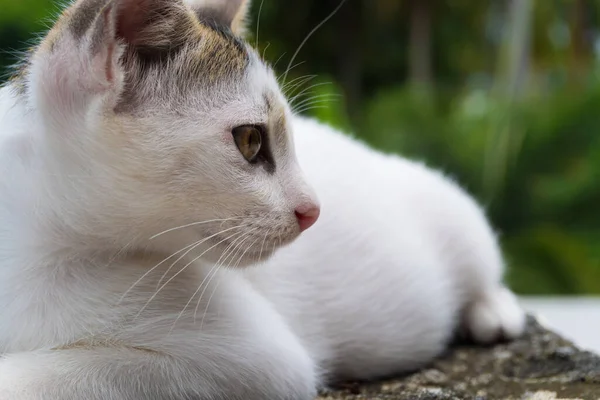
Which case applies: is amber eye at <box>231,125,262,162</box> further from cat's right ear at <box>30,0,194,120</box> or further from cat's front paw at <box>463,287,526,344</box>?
cat's front paw at <box>463,287,526,344</box>

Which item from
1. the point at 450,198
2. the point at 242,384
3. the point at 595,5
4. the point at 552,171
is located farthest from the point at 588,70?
the point at 242,384

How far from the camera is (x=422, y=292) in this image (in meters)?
1.47

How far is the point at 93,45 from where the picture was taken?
2.97ft

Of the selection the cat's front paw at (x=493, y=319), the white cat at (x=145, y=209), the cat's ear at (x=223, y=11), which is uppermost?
the cat's ear at (x=223, y=11)

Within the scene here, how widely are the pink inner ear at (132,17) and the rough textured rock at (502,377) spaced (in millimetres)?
691

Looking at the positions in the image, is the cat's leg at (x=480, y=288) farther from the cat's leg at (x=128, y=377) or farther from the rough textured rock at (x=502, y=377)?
the cat's leg at (x=128, y=377)

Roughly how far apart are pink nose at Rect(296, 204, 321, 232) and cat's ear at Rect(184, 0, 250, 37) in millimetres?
343

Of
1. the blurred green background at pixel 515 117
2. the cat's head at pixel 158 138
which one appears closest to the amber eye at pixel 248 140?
the cat's head at pixel 158 138

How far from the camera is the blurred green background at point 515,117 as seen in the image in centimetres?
356

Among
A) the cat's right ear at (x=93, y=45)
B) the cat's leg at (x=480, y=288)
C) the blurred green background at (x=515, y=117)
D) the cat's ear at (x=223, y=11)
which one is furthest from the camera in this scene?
the blurred green background at (x=515, y=117)

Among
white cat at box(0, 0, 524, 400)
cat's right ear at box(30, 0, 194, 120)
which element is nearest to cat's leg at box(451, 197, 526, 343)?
white cat at box(0, 0, 524, 400)

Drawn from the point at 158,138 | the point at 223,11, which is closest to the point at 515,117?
the point at 223,11

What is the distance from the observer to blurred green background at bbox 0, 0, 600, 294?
3.56 metres

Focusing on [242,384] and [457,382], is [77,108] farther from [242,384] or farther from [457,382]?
[457,382]
